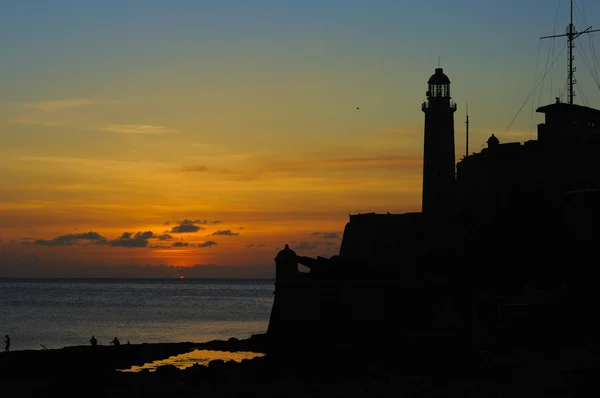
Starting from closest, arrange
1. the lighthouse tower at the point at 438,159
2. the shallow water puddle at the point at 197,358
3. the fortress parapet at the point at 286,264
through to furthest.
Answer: the shallow water puddle at the point at 197,358, the fortress parapet at the point at 286,264, the lighthouse tower at the point at 438,159

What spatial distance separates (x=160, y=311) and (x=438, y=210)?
6726 cm

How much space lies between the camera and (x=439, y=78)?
5772 cm

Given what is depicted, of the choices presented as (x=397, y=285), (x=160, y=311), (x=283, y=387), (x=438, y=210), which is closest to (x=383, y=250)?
(x=438, y=210)

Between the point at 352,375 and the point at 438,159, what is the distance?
24187mm

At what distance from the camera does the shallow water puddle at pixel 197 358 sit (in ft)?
149

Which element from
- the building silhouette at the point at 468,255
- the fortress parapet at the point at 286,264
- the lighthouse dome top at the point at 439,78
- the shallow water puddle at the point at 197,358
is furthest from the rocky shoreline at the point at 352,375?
the lighthouse dome top at the point at 439,78

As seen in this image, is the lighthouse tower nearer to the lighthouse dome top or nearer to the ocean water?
the lighthouse dome top

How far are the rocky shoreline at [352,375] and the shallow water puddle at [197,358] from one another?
1.81 m

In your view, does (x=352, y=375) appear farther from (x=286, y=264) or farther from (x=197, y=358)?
(x=197, y=358)

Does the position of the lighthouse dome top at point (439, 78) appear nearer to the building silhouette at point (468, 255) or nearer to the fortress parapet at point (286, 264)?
the building silhouette at point (468, 255)

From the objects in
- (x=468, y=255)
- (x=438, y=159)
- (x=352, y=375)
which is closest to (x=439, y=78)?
(x=438, y=159)

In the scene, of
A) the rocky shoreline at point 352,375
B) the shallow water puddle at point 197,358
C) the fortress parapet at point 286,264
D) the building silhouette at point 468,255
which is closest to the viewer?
the rocky shoreline at point 352,375

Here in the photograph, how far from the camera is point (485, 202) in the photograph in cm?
5656

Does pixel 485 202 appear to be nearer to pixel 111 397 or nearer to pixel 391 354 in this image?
pixel 391 354
